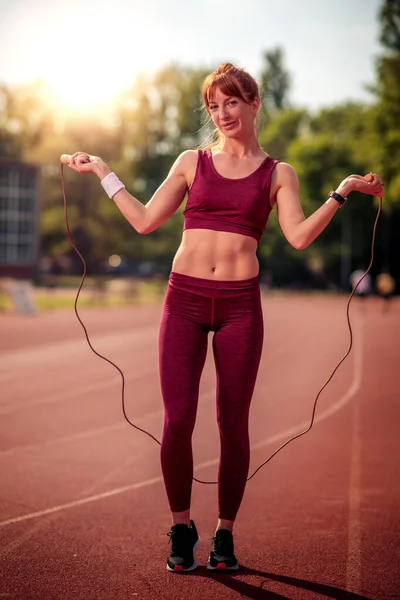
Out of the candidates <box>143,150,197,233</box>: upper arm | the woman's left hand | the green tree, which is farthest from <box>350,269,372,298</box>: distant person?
the green tree

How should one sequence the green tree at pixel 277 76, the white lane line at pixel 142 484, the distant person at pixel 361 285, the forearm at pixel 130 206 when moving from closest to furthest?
the forearm at pixel 130 206
the white lane line at pixel 142 484
the distant person at pixel 361 285
the green tree at pixel 277 76

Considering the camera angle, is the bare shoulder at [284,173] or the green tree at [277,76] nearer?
the bare shoulder at [284,173]

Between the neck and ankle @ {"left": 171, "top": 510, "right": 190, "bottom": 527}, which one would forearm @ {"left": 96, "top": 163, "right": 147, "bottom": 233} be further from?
ankle @ {"left": 171, "top": 510, "right": 190, "bottom": 527}

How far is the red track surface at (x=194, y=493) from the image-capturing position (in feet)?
12.1

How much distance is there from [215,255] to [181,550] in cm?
132

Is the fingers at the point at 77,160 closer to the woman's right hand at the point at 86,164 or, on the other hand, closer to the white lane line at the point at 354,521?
the woman's right hand at the point at 86,164

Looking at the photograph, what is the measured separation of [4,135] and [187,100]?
51.7ft

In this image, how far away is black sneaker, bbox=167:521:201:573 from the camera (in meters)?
3.80

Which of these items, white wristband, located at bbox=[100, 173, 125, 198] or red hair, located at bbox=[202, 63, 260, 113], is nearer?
red hair, located at bbox=[202, 63, 260, 113]

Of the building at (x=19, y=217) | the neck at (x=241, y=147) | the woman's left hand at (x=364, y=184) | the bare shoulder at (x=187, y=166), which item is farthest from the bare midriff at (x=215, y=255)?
the building at (x=19, y=217)

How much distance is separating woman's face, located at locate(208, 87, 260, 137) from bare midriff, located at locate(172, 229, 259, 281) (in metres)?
0.46

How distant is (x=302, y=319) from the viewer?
27703 mm

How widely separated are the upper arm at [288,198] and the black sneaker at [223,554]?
1.34 meters

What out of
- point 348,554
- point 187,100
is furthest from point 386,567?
point 187,100
